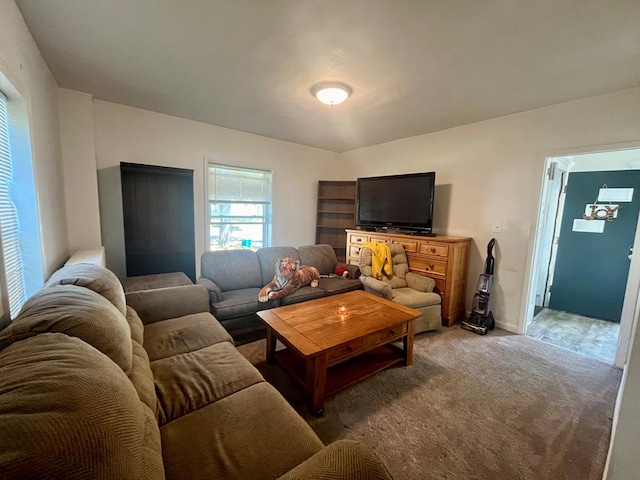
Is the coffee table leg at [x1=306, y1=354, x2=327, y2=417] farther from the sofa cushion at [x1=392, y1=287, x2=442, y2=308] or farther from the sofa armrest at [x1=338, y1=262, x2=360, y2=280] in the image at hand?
the sofa armrest at [x1=338, y1=262, x2=360, y2=280]

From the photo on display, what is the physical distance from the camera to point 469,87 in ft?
7.89

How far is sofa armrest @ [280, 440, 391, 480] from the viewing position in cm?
77

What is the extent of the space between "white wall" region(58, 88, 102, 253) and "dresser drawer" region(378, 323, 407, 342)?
3263 mm

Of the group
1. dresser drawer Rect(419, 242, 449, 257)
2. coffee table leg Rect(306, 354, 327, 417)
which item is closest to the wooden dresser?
dresser drawer Rect(419, 242, 449, 257)

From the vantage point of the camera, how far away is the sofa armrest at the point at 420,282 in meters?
3.15

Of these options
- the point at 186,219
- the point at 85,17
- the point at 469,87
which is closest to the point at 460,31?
the point at 469,87

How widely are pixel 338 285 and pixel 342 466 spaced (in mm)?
2452

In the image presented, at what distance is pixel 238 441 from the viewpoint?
102 centimetres

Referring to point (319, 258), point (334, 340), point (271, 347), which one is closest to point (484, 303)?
point (319, 258)

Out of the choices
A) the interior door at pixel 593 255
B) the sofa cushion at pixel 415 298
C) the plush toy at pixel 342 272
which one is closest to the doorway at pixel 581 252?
the interior door at pixel 593 255

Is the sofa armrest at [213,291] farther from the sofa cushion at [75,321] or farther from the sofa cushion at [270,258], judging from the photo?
the sofa cushion at [75,321]

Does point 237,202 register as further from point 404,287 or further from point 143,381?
point 143,381

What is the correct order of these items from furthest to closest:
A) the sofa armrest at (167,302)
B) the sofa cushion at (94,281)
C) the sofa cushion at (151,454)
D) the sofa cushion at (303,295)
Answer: the sofa cushion at (303,295)
the sofa armrest at (167,302)
the sofa cushion at (94,281)
the sofa cushion at (151,454)

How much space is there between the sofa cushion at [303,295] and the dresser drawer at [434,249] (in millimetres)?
1437
